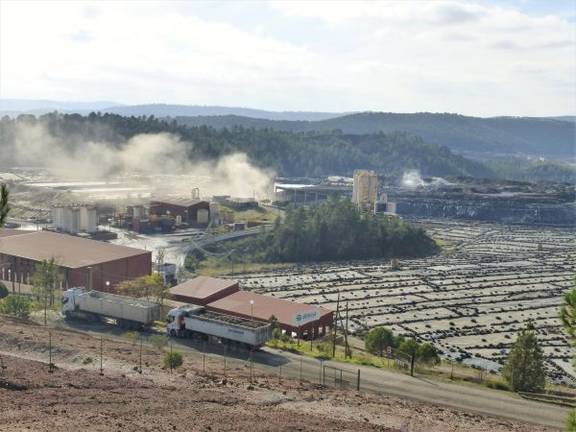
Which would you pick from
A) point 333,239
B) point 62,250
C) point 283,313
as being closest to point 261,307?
point 283,313

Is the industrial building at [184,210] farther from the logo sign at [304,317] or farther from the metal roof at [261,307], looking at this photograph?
the logo sign at [304,317]

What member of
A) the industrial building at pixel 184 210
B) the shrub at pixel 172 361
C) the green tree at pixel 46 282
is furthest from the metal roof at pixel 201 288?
the industrial building at pixel 184 210

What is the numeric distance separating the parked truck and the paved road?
10.9ft

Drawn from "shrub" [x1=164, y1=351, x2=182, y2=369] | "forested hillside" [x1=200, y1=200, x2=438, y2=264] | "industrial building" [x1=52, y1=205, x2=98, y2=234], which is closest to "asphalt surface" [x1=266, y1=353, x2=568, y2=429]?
"shrub" [x1=164, y1=351, x2=182, y2=369]

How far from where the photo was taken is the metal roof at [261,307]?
3638cm

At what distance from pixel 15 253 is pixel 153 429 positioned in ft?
109

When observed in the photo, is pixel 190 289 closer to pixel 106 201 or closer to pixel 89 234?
pixel 89 234

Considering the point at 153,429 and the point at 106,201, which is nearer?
the point at 153,429

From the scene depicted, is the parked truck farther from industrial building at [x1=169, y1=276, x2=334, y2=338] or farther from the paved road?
industrial building at [x1=169, y1=276, x2=334, y2=338]

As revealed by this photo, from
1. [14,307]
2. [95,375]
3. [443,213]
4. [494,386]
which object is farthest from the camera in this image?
[443,213]

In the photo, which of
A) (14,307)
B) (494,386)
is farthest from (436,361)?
(14,307)

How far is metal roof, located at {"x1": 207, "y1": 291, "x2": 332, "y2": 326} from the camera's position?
36.4 meters

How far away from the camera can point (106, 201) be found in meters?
82.6

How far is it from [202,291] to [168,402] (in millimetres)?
21093
